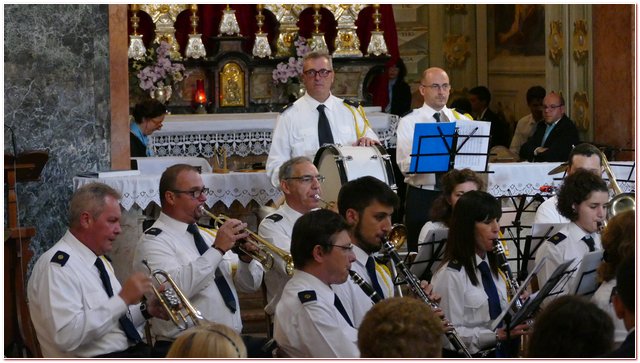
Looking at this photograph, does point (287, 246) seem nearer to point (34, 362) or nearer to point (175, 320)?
point (175, 320)

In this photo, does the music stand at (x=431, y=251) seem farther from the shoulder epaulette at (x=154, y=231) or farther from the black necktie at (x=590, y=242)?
the shoulder epaulette at (x=154, y=231)

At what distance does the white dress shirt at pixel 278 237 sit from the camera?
6.68 metres

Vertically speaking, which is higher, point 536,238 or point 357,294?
point 536,238

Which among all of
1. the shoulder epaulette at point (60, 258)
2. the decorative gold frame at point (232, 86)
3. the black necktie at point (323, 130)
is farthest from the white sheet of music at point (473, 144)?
the decorative gold frame at point (232, 86)

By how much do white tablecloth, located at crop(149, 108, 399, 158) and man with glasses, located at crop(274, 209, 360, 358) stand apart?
23.0 ft

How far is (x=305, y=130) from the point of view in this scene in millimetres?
9344

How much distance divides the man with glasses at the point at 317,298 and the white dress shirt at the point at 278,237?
102 cm

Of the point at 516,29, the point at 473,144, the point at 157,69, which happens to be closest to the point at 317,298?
the point at 473,144

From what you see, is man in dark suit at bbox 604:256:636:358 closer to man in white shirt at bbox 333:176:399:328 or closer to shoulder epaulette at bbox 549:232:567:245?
man in white shirt at bbox 333:176:399:328

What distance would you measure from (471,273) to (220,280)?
1282mm

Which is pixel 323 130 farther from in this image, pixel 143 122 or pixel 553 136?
pixel 553 136

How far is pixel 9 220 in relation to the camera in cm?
795

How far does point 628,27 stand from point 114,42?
5.25m

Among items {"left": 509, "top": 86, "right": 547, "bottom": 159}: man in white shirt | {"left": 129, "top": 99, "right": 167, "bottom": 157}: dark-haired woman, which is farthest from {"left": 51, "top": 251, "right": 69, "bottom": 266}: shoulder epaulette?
{"left": 509, "top": 86, "right": 547, "bottom": 159}: man in white shirt
